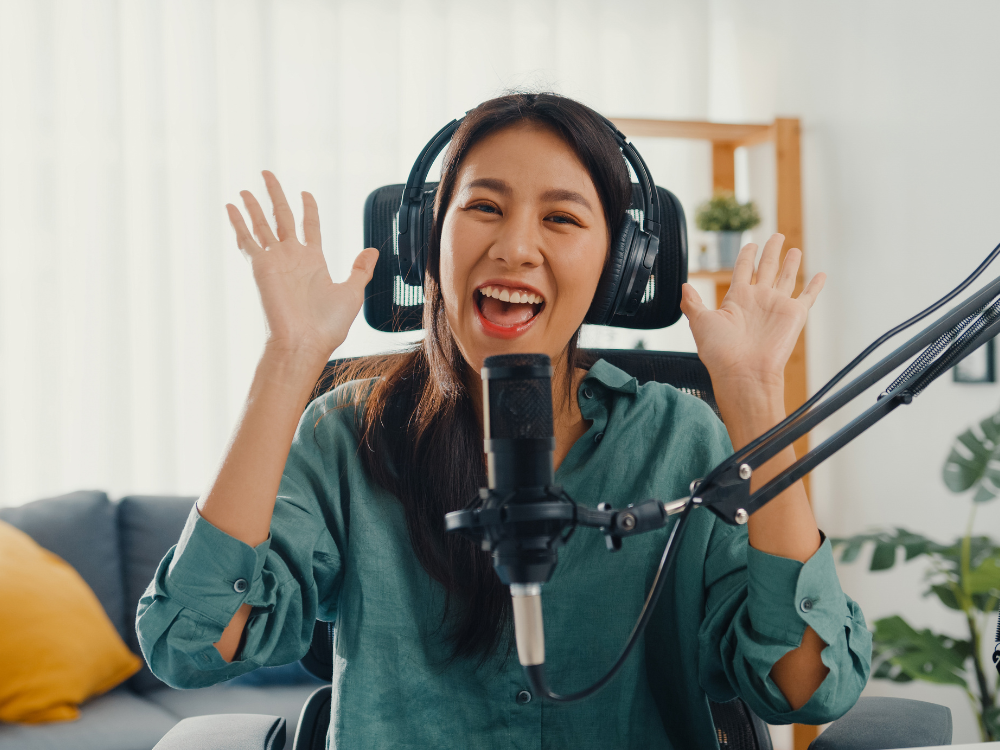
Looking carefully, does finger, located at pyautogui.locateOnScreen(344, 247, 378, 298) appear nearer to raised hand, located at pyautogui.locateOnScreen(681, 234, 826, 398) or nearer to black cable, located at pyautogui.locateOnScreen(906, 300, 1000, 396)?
raised hand, located at pyautogui.locateOnScreen(681, 234, 826, 398)

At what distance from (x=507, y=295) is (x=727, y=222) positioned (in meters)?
2.13

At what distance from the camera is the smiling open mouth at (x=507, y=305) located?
0.96 metres

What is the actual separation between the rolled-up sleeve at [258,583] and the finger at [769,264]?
1.76 ft

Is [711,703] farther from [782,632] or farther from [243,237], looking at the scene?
→ [243,237]

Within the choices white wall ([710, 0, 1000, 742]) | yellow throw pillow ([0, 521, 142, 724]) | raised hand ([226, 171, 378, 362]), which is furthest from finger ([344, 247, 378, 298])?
white wall ([710, 0, 1000, 742])

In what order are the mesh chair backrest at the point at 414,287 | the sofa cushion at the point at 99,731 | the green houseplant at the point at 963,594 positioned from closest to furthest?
the mesh chair backrest at the point at 414,287 → the sofa cushion at the point at 99,731 → the green houseplant at the point at 963,594

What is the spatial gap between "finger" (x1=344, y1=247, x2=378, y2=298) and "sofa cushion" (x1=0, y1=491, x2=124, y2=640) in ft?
5.81

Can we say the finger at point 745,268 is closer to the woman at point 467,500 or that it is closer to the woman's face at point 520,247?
the woman at point 467,500

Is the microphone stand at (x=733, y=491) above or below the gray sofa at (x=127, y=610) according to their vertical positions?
above

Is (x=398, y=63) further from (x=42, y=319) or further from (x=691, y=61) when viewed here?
(x=42, y=319)

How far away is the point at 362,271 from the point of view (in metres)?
0.90

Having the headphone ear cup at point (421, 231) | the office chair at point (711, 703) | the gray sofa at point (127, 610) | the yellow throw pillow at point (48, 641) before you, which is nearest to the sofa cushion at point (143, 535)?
the gray sofa at point (127, 610)

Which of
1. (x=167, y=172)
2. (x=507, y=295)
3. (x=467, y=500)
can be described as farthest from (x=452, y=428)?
(x=167, y=172)

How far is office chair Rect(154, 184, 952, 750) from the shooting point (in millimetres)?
937
